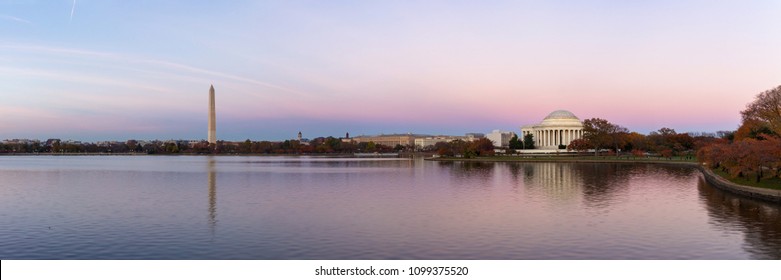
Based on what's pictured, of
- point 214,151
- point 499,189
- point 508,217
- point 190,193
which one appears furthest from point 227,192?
point 214,151

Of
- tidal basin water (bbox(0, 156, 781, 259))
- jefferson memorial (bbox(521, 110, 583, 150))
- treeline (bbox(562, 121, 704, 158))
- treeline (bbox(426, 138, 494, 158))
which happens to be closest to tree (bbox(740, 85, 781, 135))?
tidal basin water (bbox(0, 156, 781, 259))

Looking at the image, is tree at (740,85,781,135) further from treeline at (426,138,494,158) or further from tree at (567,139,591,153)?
treeline at (426,138,494,158)

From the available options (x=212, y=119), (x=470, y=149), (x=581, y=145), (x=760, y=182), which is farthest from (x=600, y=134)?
(x=212, y=119)

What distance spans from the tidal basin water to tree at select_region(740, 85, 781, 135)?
22.7 meters

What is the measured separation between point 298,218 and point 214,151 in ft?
461

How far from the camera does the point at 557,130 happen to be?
4764 inches

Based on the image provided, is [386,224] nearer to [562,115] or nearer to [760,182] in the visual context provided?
[760,182]

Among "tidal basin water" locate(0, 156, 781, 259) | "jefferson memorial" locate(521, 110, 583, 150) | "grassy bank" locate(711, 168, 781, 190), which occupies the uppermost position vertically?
"jefferson memorial" locate(521, 110, 583, 150)

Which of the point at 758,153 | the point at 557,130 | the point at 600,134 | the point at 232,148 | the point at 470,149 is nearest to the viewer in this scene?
the point at 758,153

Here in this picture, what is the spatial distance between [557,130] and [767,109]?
2627 inches

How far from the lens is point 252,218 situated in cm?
2205

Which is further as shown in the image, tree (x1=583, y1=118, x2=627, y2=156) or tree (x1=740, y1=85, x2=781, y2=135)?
tree (x1=583, y1=118, x2=627, y2=156)

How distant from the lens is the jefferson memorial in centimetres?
12069

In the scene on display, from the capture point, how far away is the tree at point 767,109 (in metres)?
51.5
